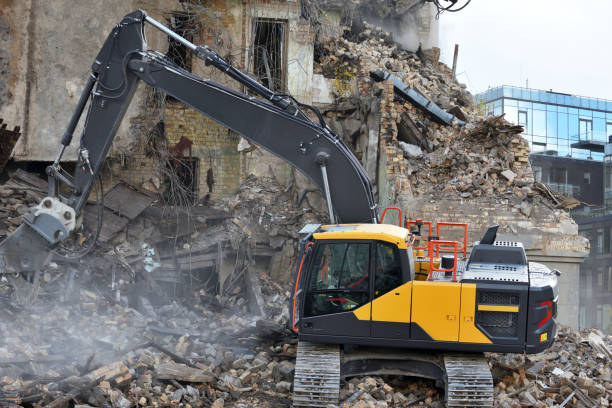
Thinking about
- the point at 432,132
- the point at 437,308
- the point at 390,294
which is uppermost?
the point at 432,132

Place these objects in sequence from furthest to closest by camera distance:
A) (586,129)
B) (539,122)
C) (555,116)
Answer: (586,129) < (555,116) < (539,122)

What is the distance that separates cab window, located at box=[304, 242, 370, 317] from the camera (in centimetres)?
695

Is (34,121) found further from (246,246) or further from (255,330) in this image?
(255,330)

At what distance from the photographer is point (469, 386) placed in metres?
6.62

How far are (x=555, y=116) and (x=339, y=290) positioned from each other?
39836mm

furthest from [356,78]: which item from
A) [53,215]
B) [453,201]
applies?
[53,215]

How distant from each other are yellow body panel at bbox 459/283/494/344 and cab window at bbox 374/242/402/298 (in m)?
0.69

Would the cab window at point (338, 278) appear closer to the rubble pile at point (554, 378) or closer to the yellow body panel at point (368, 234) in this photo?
the yellow body panel at point (368, 234)

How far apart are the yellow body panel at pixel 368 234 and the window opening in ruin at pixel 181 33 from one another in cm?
778

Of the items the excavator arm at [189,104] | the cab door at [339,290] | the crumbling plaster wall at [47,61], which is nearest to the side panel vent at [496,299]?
the cab door at [339,290]

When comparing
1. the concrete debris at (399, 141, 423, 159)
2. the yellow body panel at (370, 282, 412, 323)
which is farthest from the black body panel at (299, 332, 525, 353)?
the concrete debris at (399, 141, 423, 159)

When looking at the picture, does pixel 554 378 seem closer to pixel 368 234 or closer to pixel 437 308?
pixel 437 308

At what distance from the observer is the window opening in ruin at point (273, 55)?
14430 mm

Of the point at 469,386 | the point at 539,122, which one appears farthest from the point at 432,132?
the point at 539,122
